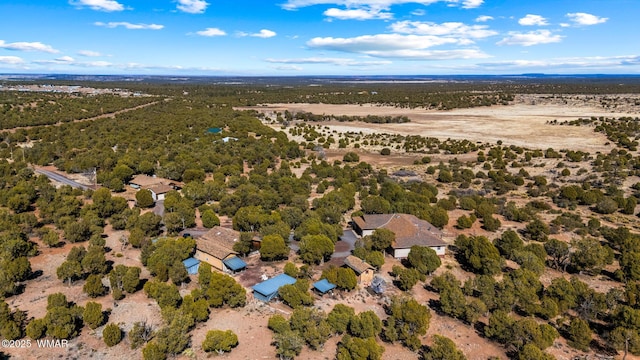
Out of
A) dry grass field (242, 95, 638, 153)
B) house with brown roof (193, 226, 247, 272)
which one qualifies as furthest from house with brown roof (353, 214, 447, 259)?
dry grass field (242, 95, 638, 153)

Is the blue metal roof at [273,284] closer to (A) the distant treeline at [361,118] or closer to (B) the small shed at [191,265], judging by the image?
(B) the small shed at [191,265]

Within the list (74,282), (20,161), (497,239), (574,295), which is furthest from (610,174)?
(20,161)

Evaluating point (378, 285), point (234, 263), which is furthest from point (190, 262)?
point (378, 285)

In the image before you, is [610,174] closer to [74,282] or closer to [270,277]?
[270,277]

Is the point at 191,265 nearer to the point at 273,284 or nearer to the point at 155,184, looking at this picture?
the point at 273,284

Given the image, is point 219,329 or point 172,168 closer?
point 219,329

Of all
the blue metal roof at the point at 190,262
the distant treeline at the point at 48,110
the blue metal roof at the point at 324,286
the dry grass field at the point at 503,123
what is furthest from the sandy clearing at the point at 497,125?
the blue metal roof at the point at 190,262
